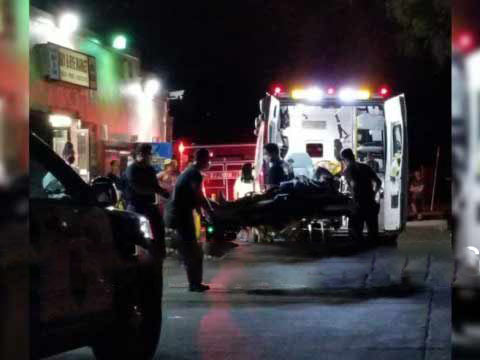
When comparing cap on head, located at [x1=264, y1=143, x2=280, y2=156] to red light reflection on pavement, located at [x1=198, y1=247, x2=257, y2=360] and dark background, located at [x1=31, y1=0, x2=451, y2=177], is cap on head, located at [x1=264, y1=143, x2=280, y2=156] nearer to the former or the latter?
dark background, located at [x1=31, y1=0, x2=451, y2=177]

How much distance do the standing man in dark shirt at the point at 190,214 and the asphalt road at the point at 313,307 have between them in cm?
24

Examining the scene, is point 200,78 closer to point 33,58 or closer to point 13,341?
point 33,58

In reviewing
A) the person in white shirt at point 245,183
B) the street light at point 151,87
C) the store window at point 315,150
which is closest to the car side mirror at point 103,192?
the store window at point 315,150

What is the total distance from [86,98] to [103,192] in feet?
31.0

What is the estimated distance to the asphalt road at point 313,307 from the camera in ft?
23.9

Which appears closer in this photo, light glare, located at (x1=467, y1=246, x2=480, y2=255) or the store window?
light glare, located at (x1=467, y1=246, x2=480, y2=255)

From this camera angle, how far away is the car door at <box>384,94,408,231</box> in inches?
591

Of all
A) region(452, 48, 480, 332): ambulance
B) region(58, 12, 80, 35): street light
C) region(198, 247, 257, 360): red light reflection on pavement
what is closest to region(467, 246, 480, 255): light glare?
region(452, 48, 480, 332): ambulance

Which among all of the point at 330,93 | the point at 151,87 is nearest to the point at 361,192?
the point at 330,93

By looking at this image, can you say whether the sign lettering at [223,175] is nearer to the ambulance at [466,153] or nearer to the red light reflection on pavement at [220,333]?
the red light reflection on pavement at [220,333]

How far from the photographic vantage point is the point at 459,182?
12.1 ft

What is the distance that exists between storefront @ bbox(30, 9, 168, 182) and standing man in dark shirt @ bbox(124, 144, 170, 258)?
1976 millimetres

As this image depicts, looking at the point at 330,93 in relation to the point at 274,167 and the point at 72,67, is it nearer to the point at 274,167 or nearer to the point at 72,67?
the point at 274,167

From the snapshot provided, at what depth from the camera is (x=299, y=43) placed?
81.4 ft
